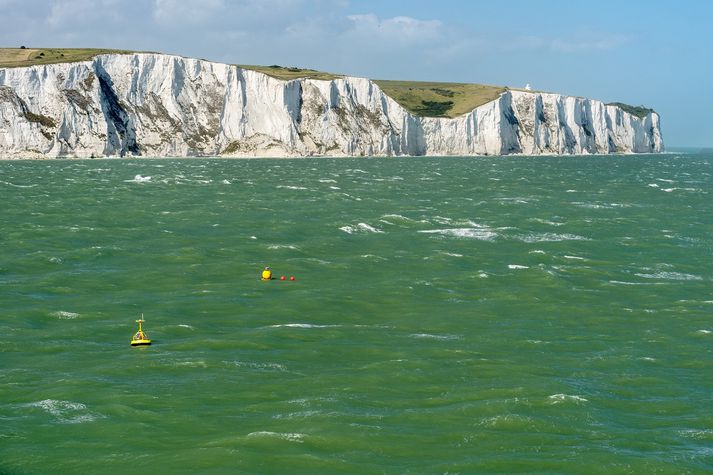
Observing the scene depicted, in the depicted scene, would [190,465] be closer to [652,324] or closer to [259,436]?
[259,436]

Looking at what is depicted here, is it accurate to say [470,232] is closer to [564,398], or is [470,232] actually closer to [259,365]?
[259,365]

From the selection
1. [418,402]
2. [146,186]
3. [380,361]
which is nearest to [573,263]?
[380,361]

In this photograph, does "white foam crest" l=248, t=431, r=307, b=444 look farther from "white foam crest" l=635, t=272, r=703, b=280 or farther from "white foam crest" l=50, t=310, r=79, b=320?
"white foam crest" l=635, t=272, r=703, b=280

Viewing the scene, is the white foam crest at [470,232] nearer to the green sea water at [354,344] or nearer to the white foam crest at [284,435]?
the green sea water at [354,344]

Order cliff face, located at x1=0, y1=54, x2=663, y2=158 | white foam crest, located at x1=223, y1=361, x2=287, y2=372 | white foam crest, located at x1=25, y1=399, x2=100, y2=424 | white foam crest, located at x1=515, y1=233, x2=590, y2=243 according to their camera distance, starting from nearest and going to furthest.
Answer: white foam crest, located at x1=25, y1=399, x2=100, y2=424, white foam crest, located at x1=223, y1=361, x2=287, y2=372, white foam crest, located at x1=515, y1=233, x2=590, y2=243, cliff face, located at x1=0, y1=54, x2=663, y2=158

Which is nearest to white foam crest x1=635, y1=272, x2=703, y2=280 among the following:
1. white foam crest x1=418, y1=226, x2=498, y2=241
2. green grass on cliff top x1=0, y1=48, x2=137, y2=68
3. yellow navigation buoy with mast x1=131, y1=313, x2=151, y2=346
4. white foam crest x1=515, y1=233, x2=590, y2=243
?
white foam crest x1=515, y1=233, x2=590, y2=243

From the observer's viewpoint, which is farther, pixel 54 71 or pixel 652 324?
pixel 54 71
